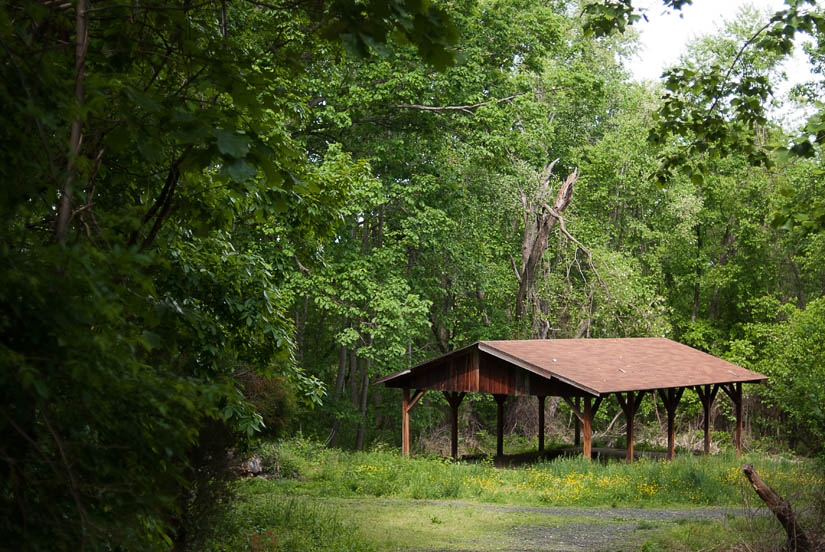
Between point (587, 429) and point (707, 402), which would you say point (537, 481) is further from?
point (707, 402)

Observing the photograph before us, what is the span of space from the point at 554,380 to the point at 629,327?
1063 cm

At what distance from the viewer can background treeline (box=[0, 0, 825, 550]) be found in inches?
99.8

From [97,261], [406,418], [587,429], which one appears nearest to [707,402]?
[587,429]

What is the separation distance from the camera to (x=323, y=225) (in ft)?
27.0

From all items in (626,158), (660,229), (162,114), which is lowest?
(162,114)

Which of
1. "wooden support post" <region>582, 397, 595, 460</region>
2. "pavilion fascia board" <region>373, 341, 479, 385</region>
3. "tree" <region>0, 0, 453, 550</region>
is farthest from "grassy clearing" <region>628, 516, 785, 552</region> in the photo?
"pavilion fascia board" <region>373, 341, 479, 385</region>

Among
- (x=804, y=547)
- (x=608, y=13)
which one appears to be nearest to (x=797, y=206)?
(x=608, y=13)

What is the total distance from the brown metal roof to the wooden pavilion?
0.02 m

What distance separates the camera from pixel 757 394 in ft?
92.9

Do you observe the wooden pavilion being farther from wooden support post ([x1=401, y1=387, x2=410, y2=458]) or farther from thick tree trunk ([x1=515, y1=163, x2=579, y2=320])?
thick tree trunk ([x1=515, y1=163, x2=579, y2=320])

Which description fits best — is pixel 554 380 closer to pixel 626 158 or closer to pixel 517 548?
pixel 517 548

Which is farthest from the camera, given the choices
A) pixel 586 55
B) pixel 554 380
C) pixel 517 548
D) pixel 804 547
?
pixel 586 55

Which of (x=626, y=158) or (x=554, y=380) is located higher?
(x=626, y=158)

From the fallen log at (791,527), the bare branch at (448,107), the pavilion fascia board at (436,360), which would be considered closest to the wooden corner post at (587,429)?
the pavilion fascia board at (436,360)
